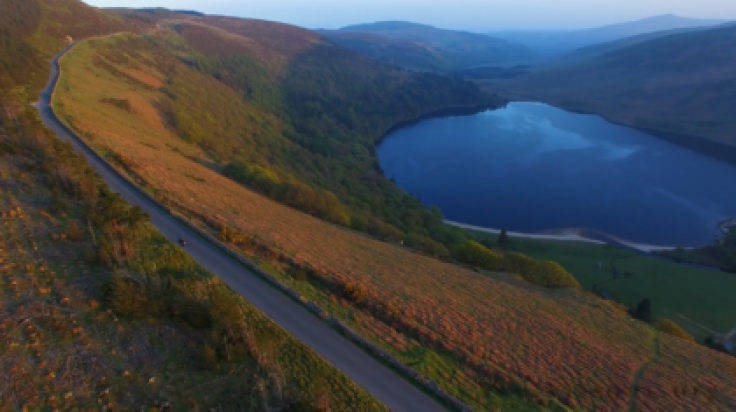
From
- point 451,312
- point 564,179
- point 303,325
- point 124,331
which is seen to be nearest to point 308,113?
point 564,179

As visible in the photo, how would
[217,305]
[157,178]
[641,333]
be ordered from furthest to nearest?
A: [157,178] → [641,333] → [217,305]

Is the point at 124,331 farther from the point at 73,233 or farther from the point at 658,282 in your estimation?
the point at 658,282

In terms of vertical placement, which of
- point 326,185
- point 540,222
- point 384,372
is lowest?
point 540,222

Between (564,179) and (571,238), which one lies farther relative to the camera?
(564,179)

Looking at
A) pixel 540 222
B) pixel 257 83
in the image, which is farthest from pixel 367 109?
pixel 540 222

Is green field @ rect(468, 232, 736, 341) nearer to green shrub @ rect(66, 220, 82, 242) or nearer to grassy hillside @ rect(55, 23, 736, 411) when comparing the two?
grassy hillside @ rect(55, 23, 736, 411)

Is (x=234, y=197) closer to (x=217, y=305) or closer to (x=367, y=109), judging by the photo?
(x=217, y=305)
